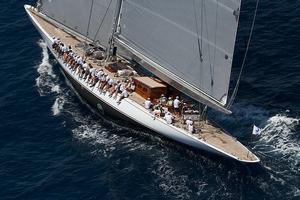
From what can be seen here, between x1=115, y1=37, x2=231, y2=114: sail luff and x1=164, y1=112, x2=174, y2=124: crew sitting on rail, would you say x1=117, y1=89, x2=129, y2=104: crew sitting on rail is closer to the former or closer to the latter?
x1=115, y1=37, x2=231, y2=114: sail luff

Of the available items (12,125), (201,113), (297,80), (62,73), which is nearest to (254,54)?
(297,80)

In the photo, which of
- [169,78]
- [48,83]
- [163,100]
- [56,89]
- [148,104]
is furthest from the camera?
[48,83]

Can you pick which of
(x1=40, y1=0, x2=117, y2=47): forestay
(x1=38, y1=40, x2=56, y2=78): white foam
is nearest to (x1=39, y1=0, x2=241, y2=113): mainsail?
(x1=40, y1=0, x2=117, y2=47): forestay

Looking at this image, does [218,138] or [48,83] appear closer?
[218,138]

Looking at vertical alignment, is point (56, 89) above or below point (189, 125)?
below

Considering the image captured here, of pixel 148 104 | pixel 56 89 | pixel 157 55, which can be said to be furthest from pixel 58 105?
pixel 157 55

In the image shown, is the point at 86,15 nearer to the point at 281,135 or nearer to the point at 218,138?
the point at 218,138

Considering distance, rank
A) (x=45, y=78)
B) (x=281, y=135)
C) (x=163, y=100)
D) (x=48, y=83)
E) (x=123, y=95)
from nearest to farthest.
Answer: (x=281, y=135) → (x=163, y=100) → (x=123, y=95) → (x=48, y=83) → (x=45, y=78)
